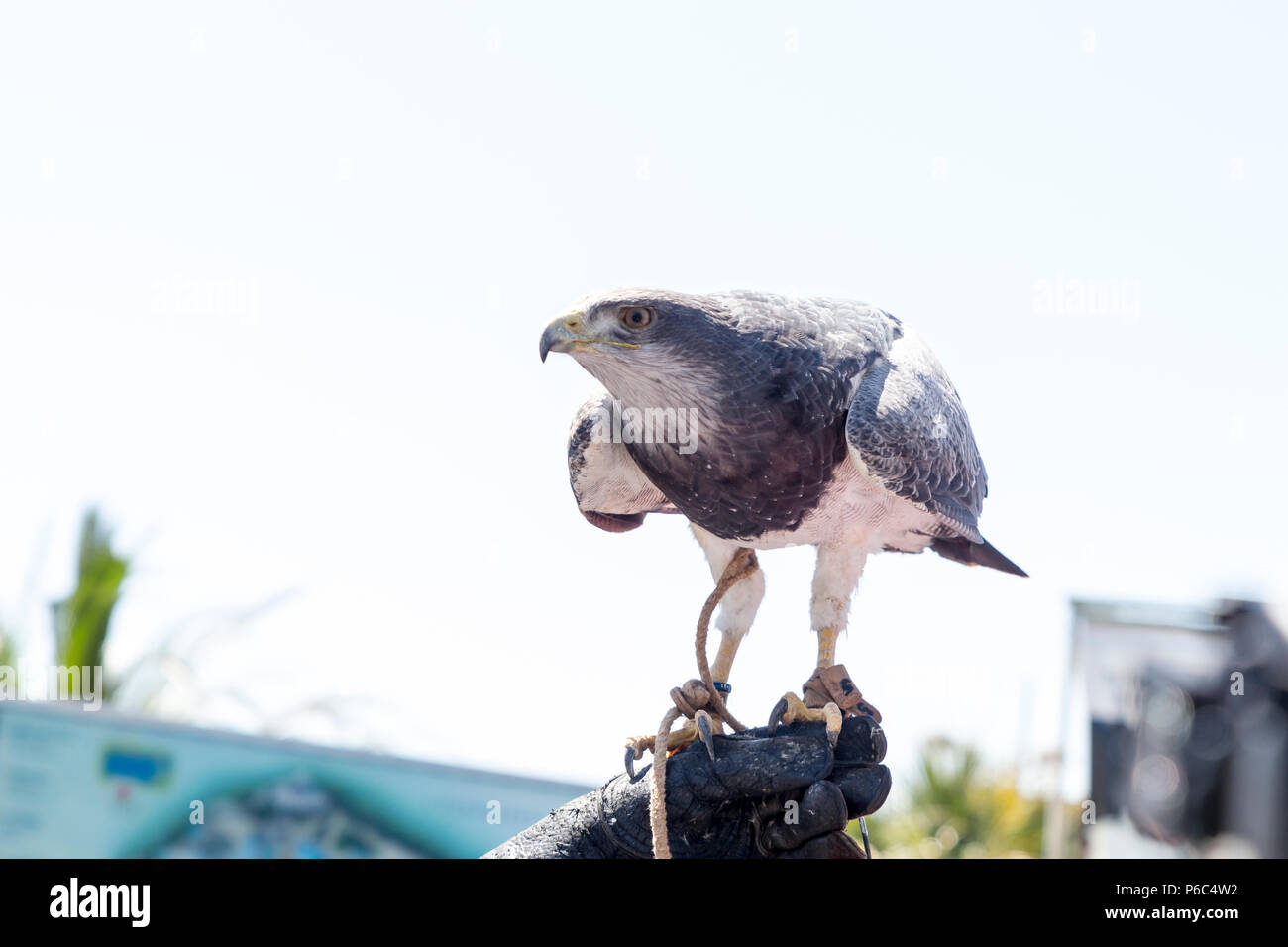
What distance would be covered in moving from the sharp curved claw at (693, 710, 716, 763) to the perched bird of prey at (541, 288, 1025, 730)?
289 mm

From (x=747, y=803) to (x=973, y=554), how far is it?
5.34 ft

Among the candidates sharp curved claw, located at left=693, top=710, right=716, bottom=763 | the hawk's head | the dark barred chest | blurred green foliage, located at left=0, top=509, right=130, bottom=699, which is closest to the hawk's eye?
the hawk's head

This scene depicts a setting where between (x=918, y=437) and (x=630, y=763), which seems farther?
(x=918, y=437)

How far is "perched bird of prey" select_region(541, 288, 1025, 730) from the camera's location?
355 cm

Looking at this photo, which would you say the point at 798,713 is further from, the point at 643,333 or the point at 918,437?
the point at 643,333

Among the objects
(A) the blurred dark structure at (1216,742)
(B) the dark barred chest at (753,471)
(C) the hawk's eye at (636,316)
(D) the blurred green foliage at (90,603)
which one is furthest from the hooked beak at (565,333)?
(D) the blurred green foliage at (90,603)

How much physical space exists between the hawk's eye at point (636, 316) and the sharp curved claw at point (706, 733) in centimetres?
122

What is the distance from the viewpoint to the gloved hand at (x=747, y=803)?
324 centimetres

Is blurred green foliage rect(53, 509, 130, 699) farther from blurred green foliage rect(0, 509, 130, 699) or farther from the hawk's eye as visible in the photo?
the hawk's eye

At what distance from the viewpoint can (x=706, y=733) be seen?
3424mm

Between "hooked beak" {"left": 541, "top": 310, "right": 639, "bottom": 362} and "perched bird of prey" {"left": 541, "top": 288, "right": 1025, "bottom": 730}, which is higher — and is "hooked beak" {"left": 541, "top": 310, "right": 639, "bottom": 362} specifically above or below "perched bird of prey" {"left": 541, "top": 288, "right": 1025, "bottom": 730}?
above

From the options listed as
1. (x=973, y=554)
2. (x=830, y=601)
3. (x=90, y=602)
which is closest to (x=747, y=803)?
(x=830, y=601)
